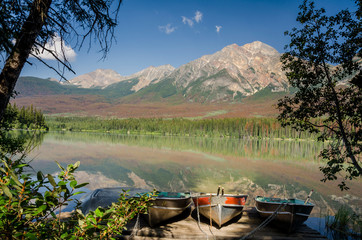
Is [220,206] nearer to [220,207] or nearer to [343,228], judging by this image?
[220,207]

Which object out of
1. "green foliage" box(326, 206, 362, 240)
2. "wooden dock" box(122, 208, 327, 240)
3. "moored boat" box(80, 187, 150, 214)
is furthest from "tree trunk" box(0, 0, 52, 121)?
"green foliage" box(326, 206, 362, 240)

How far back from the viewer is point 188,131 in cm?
15425

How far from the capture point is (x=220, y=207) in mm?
8328

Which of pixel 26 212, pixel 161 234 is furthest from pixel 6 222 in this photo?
pixel 161 234

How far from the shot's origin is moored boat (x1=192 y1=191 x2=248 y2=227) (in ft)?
27.3

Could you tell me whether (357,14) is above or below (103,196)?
above

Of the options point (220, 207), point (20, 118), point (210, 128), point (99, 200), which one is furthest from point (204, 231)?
point (210, 128)

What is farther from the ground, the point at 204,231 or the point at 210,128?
the point at 210,128

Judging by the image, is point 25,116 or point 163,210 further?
point 25,116

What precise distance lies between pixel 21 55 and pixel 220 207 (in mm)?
7717

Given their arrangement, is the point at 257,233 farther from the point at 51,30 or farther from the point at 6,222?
the point at 51,30

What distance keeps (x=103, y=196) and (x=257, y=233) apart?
7.25 metres

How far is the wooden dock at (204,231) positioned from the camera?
24.6ft

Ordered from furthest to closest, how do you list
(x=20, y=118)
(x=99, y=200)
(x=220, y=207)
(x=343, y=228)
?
(x=20, y=118), (x=343, y=228), (x=99, y=200), (x=220, y=207)
